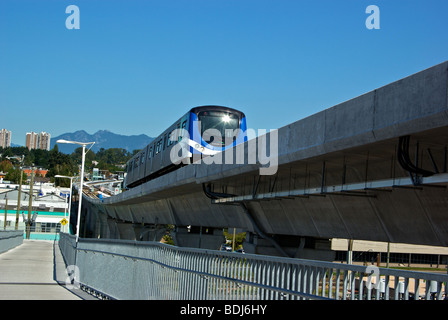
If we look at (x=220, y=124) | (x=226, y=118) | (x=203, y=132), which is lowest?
(x=203, y=132)

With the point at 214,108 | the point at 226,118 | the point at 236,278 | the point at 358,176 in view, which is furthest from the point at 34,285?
the point at 236,278

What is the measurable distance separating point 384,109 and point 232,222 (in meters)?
12.4

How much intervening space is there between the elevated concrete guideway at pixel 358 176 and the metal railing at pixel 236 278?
1763mm

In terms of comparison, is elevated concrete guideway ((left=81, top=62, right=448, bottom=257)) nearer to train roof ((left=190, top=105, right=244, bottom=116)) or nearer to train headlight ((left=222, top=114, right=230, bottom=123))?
train roof ((left=190, top=105, right=244, bottom=116))

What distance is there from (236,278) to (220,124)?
1590cm

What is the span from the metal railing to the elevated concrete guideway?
1.76m

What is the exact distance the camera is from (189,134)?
2284 centimetres

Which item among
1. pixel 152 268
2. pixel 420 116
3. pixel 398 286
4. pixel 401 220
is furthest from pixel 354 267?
pixel 152 268

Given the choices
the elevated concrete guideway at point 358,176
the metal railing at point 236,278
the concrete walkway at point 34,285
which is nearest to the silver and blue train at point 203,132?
the elevated concrete guideway at point 358,176

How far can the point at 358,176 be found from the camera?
12109 mm

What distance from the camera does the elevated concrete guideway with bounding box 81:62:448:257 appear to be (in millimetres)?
8531

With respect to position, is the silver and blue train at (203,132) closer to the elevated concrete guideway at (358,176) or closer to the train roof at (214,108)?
the train roof at (214,108)

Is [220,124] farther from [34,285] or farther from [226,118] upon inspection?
[34,285]

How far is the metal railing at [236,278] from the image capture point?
18.0 ft
